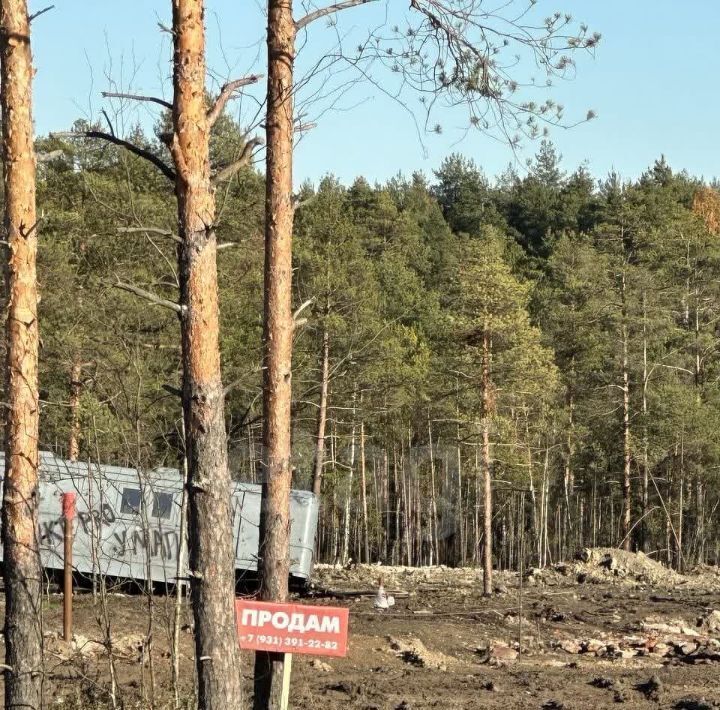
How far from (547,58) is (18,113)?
13.6 ft

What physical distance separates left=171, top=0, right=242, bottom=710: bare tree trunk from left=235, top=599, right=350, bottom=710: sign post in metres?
0.39

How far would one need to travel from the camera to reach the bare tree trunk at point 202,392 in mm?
6668

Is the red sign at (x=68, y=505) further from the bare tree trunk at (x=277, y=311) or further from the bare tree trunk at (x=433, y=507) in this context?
the bare tree trunk at (x=433, y=507)

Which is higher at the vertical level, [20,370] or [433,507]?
[20,370]

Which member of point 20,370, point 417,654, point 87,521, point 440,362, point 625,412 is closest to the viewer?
point 20,370

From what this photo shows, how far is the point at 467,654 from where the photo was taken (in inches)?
637

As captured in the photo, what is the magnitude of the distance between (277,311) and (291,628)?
9.31 ft

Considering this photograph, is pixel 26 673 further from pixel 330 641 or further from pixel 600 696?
pixel 600 696

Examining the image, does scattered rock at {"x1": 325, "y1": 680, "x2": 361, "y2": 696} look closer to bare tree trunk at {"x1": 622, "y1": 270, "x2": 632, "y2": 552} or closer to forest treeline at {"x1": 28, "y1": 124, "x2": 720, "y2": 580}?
forest treeline at {"x1": 28, "y1": 124, "x2": 720, "y2": 580}

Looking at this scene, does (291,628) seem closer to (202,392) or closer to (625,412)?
(202,392)

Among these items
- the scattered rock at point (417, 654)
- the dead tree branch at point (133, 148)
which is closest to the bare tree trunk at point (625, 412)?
the scattered rock at point (417, 654)

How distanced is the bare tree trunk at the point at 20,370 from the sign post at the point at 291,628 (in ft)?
7.73

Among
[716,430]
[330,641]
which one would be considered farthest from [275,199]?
[716,430]

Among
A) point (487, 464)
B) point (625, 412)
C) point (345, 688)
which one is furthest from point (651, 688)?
point (625, 412)
